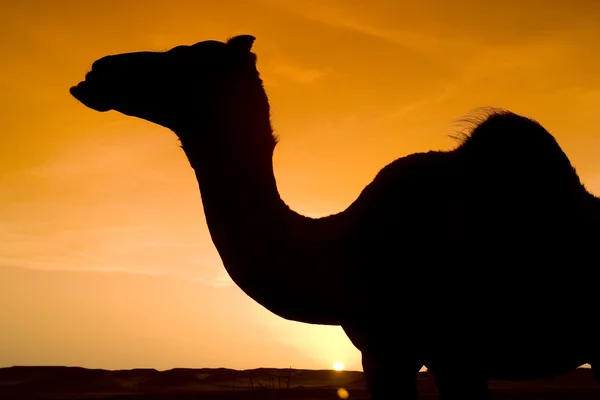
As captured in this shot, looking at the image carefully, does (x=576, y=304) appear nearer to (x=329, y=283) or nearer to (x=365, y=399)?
(x=329, y=283)

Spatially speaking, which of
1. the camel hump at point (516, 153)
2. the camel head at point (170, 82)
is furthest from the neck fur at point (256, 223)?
the camel hump at point (516, 153)

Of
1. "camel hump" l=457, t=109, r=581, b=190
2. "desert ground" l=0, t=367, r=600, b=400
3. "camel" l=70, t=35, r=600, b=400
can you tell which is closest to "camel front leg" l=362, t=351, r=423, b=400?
"camel" l=70, t=35, r=600, b=400

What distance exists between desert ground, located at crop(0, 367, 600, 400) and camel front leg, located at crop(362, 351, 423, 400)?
18323 millimetres

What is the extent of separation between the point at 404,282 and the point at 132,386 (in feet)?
111

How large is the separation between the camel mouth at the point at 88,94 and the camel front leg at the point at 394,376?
2.52 metres

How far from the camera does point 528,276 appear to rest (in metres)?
4.18

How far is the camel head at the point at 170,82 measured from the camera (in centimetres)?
446

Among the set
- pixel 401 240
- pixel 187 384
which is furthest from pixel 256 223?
pixel 187 384

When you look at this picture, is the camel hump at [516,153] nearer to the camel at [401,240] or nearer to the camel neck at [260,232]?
the camel at [401,240]

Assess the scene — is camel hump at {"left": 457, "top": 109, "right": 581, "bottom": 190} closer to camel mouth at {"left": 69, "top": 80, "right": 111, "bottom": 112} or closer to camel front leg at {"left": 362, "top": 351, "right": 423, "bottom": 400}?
camel front leg at {"left": 362, "top": 351, "right": 423, "bottom": 400}

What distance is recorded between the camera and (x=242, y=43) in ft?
14.4

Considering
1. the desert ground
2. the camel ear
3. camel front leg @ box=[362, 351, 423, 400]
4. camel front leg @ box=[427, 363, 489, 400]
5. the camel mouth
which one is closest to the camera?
camel front leg @ box=[427, 363, 489, 400]

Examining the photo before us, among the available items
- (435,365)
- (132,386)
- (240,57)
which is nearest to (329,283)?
(435,365)

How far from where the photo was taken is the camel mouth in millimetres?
4535
